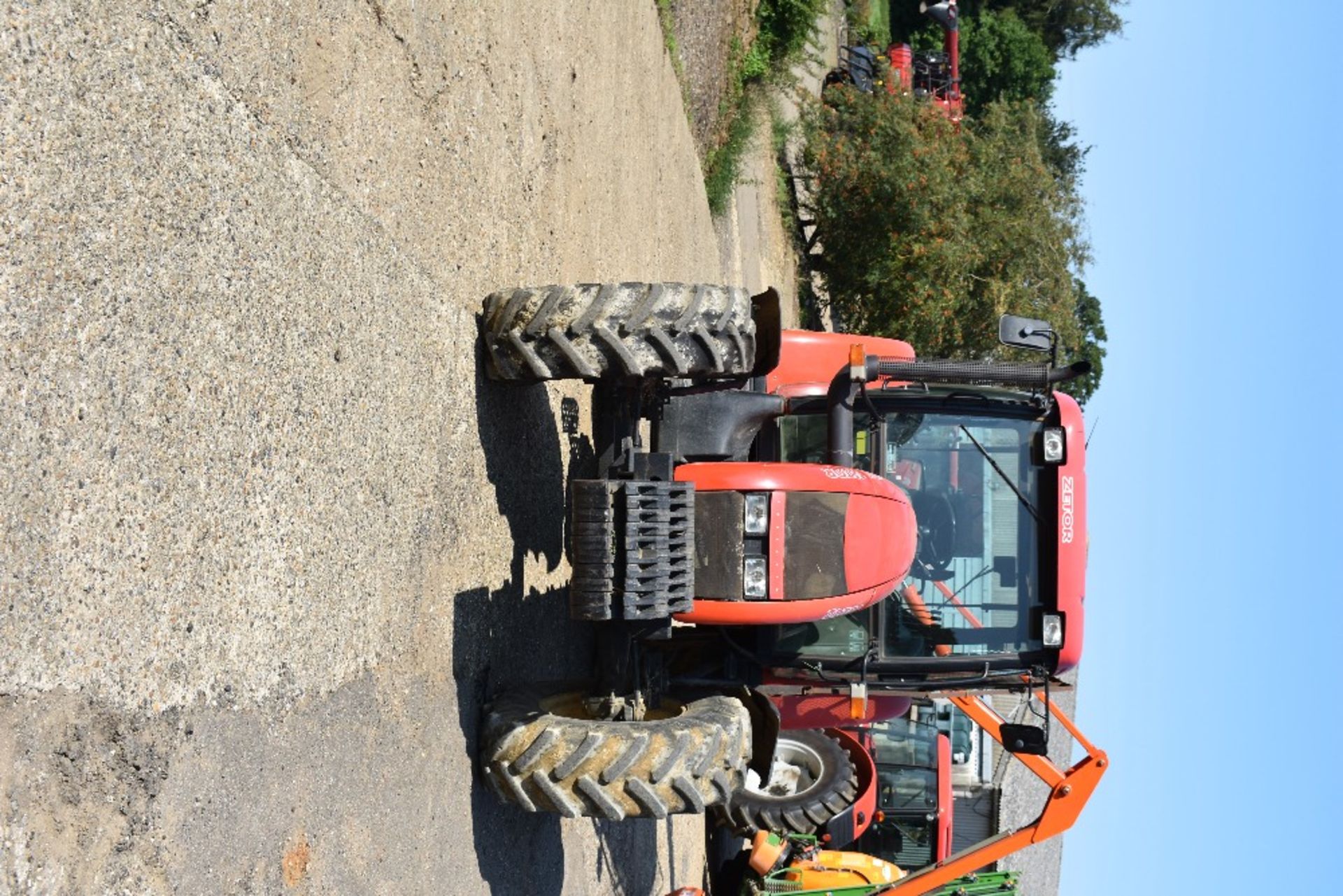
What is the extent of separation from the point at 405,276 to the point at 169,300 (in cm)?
159

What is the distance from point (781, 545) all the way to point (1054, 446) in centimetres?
167

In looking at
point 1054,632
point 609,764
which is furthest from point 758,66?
point 609,764

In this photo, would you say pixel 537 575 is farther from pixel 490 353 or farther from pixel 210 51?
pixel 210 51

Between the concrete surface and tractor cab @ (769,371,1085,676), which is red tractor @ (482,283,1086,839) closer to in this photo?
tractor cab @ (769,371,1085,676)

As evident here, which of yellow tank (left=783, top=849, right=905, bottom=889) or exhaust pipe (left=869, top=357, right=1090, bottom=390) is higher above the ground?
exhaust pipe (left=869, top=357, right=1090, bottom=390)

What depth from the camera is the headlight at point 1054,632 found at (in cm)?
603

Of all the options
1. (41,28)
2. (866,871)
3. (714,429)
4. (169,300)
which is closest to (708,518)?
(714,429)

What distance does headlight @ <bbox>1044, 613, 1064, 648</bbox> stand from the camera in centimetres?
603

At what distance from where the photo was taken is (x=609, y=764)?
189 inches

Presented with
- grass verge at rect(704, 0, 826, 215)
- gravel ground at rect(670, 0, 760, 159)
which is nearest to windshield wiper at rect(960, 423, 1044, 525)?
gravel ground at rect(670, 0, 760, 159)

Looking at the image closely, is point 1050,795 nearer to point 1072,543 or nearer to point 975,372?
point 1072,543

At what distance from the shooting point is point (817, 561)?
5223mm

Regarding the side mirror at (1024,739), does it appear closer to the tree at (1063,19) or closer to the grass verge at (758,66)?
the grass verge at (758,66)

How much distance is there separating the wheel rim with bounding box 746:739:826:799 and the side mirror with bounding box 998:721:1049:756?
101 inches
